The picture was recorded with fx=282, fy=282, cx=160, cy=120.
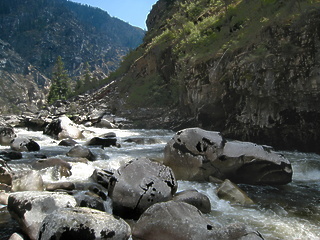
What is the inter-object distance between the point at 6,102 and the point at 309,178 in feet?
543

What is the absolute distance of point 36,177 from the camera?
923 centimetres

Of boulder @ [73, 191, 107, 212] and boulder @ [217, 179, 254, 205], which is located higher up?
boulder @ [73, 191, 107, 212]

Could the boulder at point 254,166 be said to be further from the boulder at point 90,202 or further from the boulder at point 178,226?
the boulder at point 90,202

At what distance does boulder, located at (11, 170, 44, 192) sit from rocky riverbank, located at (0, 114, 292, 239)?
3 cm

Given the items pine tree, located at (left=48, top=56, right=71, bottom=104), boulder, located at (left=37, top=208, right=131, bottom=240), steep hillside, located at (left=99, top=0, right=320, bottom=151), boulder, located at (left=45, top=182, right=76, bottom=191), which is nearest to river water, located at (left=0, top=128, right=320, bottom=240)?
boulder, located at (left=45, top=182, right=76, bottom=191)

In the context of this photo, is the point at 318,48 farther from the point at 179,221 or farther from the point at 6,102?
the point at 6,102

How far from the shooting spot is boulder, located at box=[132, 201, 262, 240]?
5363mm

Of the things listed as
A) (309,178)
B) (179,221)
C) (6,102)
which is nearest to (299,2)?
(309,178)

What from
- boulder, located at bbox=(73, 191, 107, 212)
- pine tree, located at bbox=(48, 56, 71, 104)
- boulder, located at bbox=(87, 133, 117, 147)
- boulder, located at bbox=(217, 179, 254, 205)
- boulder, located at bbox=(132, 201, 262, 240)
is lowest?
boulder, located at bbox=(87, 133, 117, 147)

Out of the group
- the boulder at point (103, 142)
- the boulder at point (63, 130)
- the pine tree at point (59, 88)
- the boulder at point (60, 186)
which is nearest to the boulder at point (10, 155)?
the boulder at point (103, 142)

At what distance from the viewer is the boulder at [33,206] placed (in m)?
6.21

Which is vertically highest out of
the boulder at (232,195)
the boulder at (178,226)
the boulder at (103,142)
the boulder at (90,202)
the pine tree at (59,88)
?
the pine tree at (59,88)

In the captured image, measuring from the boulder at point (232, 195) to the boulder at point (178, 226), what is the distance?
2.71 m

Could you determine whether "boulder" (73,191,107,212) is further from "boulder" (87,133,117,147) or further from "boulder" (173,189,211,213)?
"boulder" (87,133,117,147)
